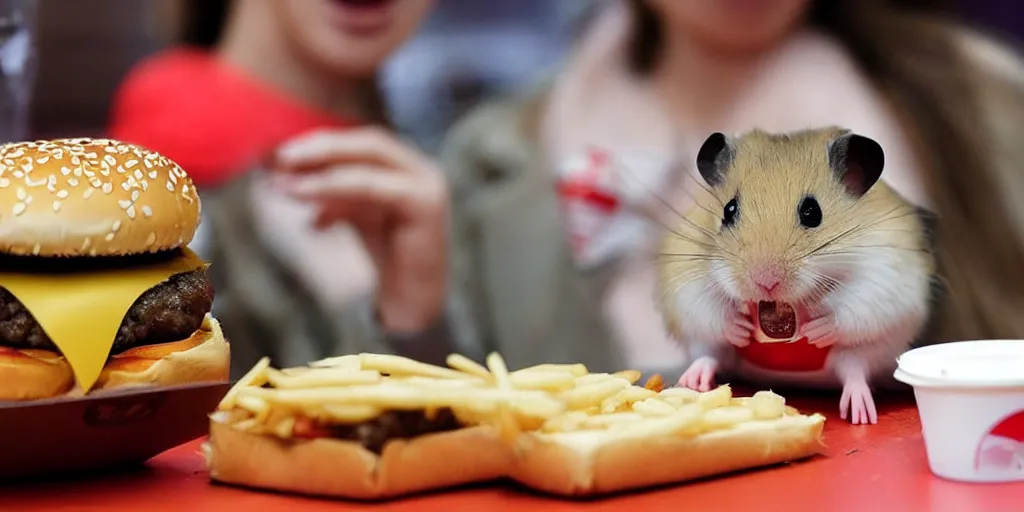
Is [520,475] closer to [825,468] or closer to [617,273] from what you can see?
[825,468]

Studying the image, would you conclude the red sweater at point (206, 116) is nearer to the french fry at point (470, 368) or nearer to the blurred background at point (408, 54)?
the blurred background at point (408, 54)

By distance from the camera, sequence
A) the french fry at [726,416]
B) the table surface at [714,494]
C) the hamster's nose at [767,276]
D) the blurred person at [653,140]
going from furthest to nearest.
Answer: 1. the blurred person at [653,140]
2. the hamster's nose at [767,276]
3. the french fry at [726,416]
4. the table surface at [714,494]

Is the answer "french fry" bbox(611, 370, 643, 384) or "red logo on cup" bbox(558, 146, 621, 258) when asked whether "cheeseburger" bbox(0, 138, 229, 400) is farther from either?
"red logo on cup" bbox(558, 146, 621, 258)

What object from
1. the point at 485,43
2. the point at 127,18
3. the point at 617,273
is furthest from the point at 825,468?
the point at 127,18

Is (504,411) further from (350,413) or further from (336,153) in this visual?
(336,153)

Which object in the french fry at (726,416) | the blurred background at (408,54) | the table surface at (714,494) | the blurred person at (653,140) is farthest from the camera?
the blurred background at (408,54)

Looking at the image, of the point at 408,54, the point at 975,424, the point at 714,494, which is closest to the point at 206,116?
the point at 408,54

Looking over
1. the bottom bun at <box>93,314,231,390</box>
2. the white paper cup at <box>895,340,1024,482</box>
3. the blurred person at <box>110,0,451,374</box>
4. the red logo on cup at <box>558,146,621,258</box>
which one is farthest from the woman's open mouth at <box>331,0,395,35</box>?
the white paper cup at <box>895,340,1024,482</box>

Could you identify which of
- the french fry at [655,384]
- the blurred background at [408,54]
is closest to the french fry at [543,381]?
the french fry at [655,384]
